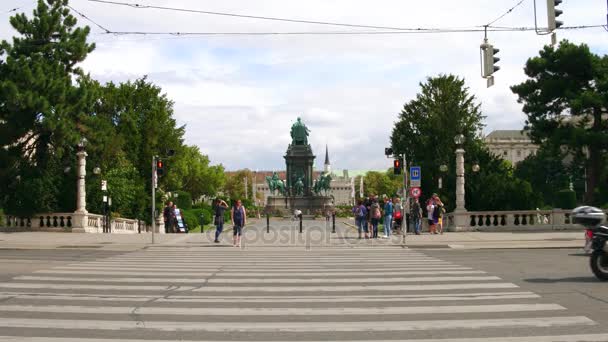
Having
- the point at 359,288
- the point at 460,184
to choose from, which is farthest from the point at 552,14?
the point at 460,184

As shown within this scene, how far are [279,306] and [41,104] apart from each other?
28880 millimetres

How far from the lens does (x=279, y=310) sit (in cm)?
1088

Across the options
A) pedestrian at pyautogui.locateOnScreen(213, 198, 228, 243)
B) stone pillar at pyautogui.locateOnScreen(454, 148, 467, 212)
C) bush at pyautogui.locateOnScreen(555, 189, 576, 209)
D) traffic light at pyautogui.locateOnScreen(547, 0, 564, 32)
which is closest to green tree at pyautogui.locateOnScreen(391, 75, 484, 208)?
→ bush at pyautogui.locateOnScreen(555, 189, 576, 209)

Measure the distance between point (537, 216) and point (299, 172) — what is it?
209 ft

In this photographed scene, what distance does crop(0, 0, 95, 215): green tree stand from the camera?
37.3 meters

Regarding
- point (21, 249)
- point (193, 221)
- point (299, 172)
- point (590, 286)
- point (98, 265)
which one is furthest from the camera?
point (299, 172)

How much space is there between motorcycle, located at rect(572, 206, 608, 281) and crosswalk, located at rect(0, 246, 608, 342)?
1817mm

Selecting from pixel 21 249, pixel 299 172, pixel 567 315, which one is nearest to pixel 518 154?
pixel 299 172

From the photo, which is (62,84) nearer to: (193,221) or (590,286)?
(193,221)

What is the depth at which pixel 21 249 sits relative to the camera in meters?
26.3

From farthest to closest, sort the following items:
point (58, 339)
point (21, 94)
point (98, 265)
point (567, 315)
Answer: point (21, 94) < point (98, 265) < point (567, 315) < point (58, 339)

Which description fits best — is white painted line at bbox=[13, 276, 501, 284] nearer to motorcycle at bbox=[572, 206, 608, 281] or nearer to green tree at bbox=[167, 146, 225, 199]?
motorcycle at bbox=[572, 206, 608, 281]

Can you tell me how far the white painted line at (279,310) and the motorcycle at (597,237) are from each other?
3.43 m

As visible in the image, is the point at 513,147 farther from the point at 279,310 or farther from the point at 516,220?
the point at 279,310
